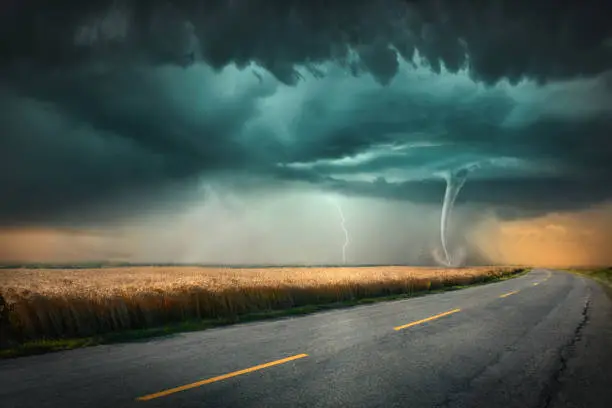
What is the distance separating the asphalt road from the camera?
5895mm

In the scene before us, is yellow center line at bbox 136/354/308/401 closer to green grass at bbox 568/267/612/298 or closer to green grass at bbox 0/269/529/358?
green grass at bbox 0/269/529/358

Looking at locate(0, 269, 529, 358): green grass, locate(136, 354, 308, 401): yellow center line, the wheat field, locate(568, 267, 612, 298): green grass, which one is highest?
the wheat field

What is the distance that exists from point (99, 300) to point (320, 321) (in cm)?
643

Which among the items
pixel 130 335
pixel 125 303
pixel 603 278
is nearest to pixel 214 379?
pixel 130 335

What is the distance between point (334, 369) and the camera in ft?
24.1

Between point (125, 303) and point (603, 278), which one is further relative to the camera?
point (603, 278)

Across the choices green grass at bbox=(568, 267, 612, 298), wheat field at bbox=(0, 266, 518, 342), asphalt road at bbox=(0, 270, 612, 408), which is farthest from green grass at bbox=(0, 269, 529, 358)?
green grass at bbox=(568, 267, 612, 298)

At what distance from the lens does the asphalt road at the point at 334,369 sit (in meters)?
5.89

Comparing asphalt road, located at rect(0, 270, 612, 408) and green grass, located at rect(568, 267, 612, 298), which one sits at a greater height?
asphalt road, located at rect(0, 270, 612, 408)

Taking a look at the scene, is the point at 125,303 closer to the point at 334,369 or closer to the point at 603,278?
the point at 334,369

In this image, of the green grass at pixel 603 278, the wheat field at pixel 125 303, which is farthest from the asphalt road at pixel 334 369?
the green grass at pixel 603 278

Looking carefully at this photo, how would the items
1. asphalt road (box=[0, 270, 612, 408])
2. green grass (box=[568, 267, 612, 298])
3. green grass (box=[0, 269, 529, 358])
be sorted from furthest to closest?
green grass (box=[568, 267, 612, 298]) < green grass (box=[0, 269, 529, 358]) < asphalt road (box=[0, 270, 612, 408])

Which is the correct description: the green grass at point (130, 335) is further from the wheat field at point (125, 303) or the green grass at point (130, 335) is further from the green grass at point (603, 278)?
the green grass at point (603, 278)

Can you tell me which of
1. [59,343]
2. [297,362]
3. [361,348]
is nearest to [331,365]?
[297,362]
